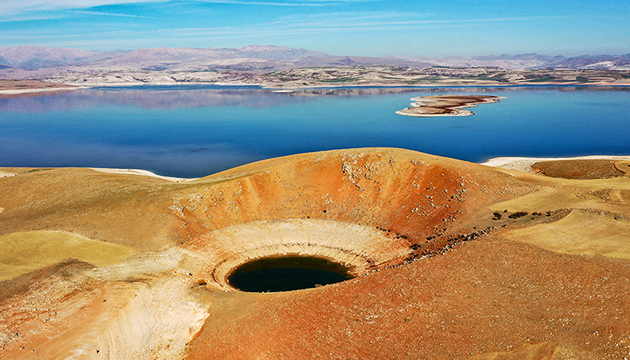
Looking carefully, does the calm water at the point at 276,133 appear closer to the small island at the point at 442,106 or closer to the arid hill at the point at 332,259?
the small island at the point at 442,106

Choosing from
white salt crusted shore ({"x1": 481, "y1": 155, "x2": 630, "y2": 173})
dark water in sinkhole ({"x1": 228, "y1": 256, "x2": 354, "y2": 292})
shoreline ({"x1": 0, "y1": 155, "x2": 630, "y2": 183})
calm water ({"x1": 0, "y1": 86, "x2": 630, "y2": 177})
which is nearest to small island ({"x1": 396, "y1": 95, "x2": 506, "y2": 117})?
calm water ({"x1": 0, "y1": 86, "x2": 630, "y2": 177})

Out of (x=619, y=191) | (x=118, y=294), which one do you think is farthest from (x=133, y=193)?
(x=619, y=191)

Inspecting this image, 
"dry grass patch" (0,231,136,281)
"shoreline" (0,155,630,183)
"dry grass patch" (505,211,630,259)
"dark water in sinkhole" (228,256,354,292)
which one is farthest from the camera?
"shoreline" (0,155,630,183)

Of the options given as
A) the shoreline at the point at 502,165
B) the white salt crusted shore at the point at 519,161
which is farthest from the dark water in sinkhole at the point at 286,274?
the white salt crusted shore at the point at 519,161

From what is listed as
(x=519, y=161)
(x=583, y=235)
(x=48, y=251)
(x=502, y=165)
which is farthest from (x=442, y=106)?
(x=48, y=251)

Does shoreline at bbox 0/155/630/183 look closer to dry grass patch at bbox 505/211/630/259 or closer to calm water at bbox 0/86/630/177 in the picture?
calm water at bbox 0/86/630/177
